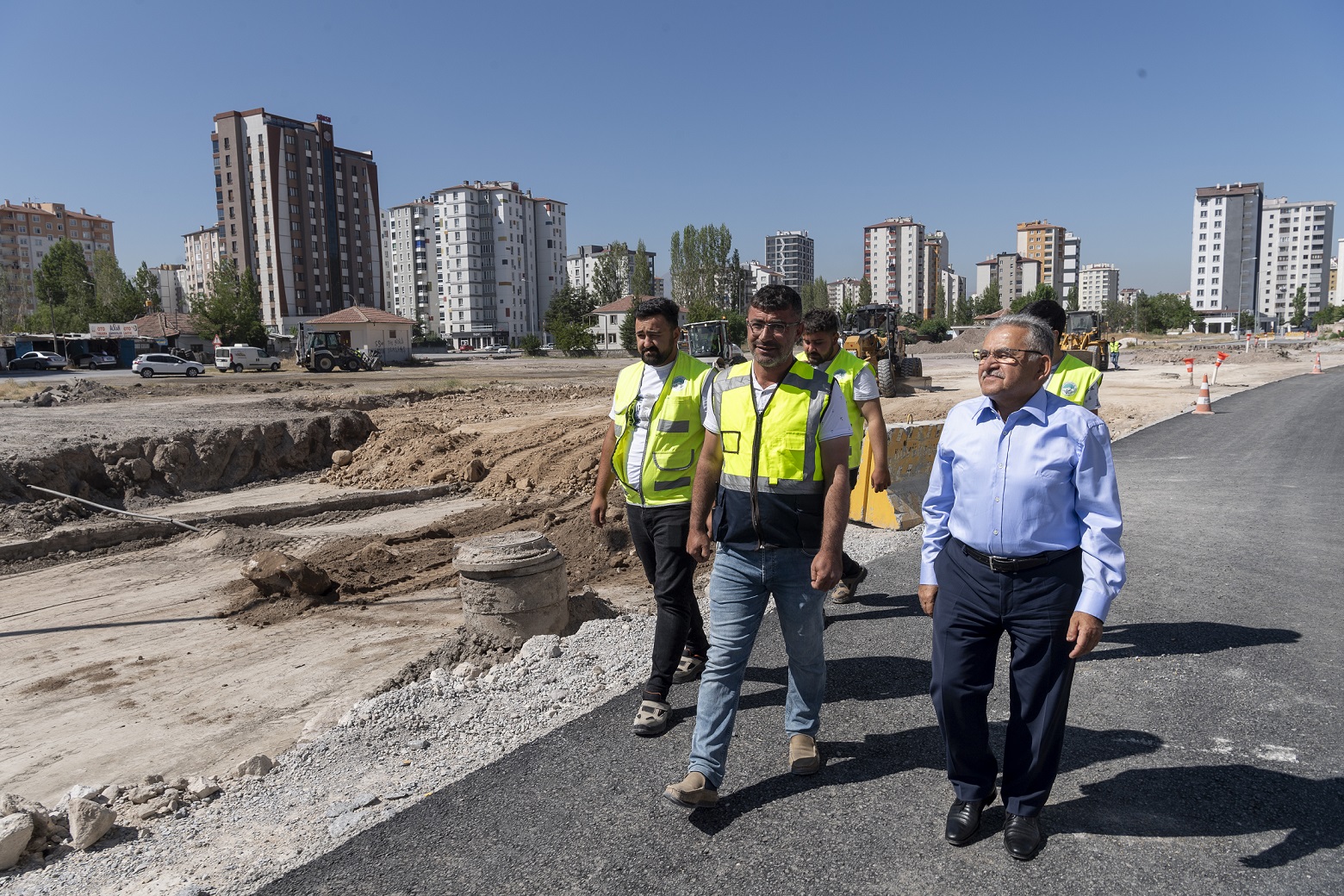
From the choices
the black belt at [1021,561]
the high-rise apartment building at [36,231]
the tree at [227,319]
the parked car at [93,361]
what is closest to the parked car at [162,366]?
the parked car at [93,361]

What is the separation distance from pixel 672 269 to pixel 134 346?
4773cm

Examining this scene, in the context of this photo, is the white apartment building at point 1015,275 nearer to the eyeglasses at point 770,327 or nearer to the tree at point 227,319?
the tree at point 227,319

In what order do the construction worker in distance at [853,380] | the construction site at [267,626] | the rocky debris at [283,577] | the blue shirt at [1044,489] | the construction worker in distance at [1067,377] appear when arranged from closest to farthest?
the blue shirt at [1044,489] → the construction site at [267,626] → the construction worker in distance at [1067,377] → the construction worker in distance at [853,380] → the rocky debris at [283,577]

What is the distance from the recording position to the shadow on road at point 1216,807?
2.97 m

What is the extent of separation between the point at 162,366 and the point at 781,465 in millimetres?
46018

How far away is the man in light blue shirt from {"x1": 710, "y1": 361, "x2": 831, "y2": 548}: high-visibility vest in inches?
17.3

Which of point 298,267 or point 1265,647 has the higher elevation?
point 298,267

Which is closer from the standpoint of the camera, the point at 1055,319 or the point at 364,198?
the point at 1055,319

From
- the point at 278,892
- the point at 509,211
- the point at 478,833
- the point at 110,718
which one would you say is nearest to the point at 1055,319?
the point at 478,833

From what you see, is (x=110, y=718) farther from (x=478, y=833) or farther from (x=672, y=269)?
(x=672, y=269)

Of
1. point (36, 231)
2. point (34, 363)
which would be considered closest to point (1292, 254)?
point (34, 363)

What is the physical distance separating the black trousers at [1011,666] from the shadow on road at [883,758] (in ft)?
1.35

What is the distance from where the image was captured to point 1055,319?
495 centimetres

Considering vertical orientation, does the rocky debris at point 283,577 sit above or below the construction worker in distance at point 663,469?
below
